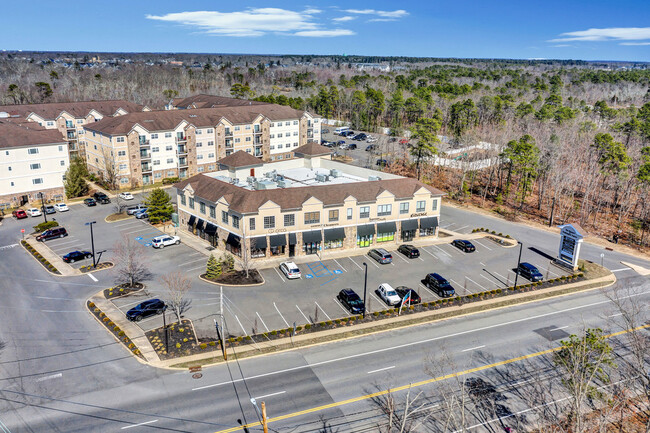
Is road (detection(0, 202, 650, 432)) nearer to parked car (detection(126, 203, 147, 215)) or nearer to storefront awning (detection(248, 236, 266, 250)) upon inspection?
storefront awning (detection(248, 236, 266, 250))

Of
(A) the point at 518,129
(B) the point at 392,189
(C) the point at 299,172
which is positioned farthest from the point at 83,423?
(A) the point at 518,129

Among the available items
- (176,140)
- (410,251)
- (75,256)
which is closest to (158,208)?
(75,256)

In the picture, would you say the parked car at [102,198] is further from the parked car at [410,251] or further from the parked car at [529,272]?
the parked car at [529,272]

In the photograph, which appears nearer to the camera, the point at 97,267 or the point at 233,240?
A: the point at 97,267

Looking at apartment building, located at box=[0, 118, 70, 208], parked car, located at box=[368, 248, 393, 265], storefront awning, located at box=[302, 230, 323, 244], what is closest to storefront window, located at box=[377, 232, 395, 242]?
parked car, located at box=[368, 248, 393, 265]

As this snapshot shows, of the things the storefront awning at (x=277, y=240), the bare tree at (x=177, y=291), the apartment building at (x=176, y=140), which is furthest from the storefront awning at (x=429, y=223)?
the apartment building at (x=176, y=140)

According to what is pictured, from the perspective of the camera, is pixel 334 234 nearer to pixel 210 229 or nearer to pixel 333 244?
pixel 333 244
